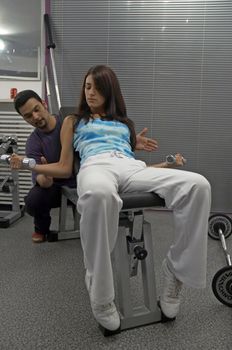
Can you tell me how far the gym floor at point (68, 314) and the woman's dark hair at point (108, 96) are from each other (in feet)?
2.42

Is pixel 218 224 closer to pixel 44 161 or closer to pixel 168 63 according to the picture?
pixel 44 161

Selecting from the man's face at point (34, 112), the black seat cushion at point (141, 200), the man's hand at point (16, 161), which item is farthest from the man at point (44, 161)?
the black seat cushion at point (141, 200)

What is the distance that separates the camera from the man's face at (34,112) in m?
1.75

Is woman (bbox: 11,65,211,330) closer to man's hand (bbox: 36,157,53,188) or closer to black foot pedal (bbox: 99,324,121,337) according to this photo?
black foot pedal (bbox: 99,324,121,337)

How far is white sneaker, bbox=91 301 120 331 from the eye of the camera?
1090 millimetres

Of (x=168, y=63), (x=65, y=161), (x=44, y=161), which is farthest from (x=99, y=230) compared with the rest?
(x=168, y=63)

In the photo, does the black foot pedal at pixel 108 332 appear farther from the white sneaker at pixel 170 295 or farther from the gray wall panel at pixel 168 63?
the gray wall panel at pixel 168 63

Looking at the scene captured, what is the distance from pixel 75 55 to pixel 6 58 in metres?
0.59

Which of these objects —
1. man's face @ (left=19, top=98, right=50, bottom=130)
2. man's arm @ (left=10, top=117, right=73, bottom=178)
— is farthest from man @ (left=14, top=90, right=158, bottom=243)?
man's arm @ (left=10, top=117, right=73, bottom=178)

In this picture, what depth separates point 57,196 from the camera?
2.03 m

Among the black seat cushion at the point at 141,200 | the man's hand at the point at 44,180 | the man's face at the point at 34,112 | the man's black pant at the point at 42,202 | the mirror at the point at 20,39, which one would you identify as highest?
the mirror at the point at 20,39

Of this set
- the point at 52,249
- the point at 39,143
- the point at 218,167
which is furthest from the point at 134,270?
the point at 218,167

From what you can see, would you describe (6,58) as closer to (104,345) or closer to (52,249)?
(52,249)

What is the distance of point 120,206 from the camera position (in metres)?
1.05
